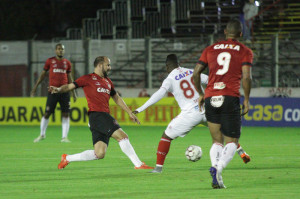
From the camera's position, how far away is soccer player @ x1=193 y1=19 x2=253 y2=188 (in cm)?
932

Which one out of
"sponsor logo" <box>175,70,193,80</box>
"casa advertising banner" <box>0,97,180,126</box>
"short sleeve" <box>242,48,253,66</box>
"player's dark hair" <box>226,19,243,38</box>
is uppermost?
"player's dark hair" <box>226,19,243,38</box>

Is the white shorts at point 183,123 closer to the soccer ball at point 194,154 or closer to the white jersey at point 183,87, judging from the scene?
the white jersey at point 183,87

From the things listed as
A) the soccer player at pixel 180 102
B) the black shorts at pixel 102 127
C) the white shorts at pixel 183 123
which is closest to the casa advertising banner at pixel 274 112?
the soccer player at pixel 180 102

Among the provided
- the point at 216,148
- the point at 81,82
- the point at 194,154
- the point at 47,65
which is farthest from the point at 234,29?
the point at 47,65

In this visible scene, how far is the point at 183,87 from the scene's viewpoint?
37.9 feet

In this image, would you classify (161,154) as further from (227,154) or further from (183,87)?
(227,154)

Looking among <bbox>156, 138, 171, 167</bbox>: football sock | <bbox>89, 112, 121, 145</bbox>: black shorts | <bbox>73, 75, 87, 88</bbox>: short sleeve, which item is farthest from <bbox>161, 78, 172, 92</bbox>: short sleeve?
<bbox>73, 75, 87, 88</bbox>: short sleeve

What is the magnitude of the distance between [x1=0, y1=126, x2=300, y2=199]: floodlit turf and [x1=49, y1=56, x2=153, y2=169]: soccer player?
0.29m

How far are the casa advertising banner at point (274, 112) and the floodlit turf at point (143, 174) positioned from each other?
4.78m

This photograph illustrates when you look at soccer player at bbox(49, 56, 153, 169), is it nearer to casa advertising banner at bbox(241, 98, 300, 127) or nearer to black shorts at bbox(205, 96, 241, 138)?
black shorts at bbox(205, 96, 241, 138)

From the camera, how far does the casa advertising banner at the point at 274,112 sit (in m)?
23.0

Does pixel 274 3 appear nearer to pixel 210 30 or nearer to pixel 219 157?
pixel 210 30

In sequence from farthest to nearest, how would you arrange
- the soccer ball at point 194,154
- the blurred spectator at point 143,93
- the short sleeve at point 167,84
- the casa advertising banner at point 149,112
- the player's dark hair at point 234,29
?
1. the blurred spectator at point 143,93
2. the casa advertising banner at point 149,112
3. the soccer ball at point 194,154
4. the short sleeve at point 167,84
5. the player's dark hair at point 234,29

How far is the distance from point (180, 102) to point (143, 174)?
1.33m
